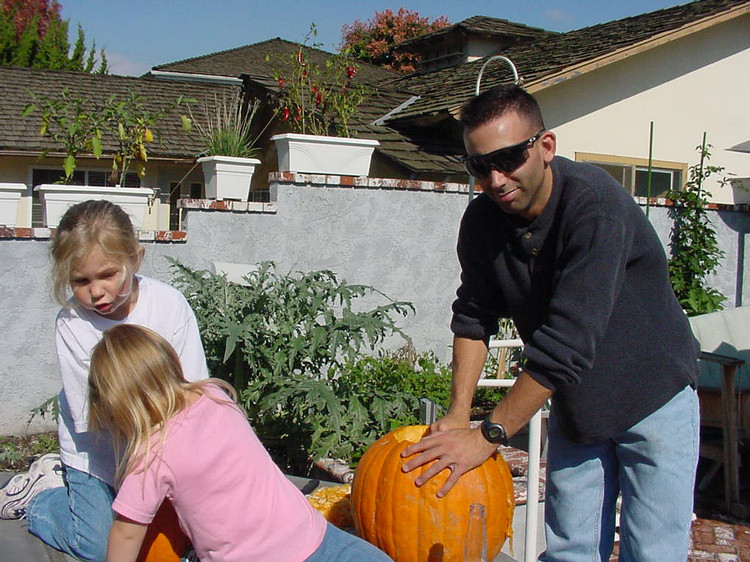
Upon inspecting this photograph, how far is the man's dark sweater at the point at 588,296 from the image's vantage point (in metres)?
2.01

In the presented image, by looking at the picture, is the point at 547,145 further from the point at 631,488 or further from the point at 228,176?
the point at 228,176

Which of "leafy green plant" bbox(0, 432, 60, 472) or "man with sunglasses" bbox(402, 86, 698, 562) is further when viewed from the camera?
"leafy green plant" bbox(0, 432, 60, 472)

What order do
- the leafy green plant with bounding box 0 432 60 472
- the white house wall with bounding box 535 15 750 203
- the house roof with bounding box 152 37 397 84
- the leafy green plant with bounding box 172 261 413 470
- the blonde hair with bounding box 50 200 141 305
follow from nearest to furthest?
the blonde hair with bounding box 50 200 141 305
the leafy green plant with bounding box 172 261 413 470
the leafy green plant with bounding box 0 432 60 472
the white house wall with bounding box 535 15 750 203
the house roof with bounding box 152 37 397 84

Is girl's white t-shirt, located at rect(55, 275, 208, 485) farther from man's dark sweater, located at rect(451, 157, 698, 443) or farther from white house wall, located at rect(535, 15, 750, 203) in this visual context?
white house wall, located at rect(535, 15, 750, 203)

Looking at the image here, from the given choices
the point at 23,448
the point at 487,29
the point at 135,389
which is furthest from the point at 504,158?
the point at 487,29

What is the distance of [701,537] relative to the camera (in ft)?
14.3

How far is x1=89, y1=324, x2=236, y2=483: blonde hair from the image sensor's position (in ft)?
7.36

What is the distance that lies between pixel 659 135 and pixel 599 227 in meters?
8.22

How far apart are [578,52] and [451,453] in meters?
8.22

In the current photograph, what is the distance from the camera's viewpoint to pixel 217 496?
2254mm

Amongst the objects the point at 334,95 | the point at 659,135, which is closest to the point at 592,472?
the point at 334,95

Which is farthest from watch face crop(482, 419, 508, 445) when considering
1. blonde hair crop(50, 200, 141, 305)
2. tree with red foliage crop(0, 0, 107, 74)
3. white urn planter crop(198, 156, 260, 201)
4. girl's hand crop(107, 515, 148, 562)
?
tree with red foliage crop(0, 0, 107, 74)

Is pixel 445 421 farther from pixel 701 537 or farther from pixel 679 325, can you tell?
pixel 701 537

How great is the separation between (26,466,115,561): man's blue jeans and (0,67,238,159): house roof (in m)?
7.56
